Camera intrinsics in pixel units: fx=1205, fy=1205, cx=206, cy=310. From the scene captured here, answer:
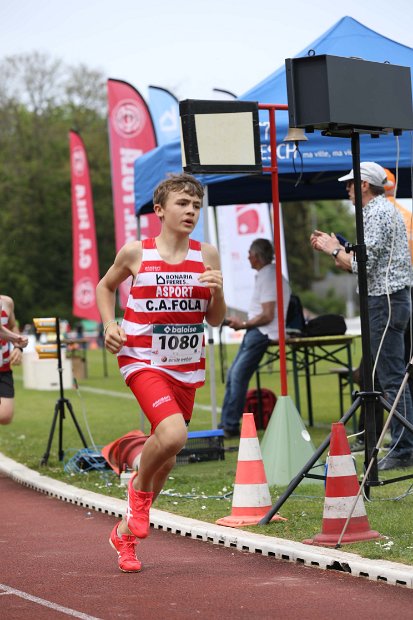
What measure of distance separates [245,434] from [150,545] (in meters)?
1.06

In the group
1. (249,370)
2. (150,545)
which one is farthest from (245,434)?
(249,370)

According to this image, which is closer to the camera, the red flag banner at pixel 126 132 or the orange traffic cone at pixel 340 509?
the orange traffic cone at pixel 340 509

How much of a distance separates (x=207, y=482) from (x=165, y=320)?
147 inches

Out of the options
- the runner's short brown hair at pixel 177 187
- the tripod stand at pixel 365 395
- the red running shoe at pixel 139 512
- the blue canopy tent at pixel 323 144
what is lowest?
the red running shoe at pixel 139 512

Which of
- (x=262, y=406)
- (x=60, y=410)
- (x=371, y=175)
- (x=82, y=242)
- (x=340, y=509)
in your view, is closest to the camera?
(x=340, y=509)

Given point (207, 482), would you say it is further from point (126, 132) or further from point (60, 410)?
point (126, 132)

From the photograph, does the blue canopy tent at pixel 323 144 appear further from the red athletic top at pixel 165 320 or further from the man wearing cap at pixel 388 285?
the red athletic top at pixel 165 320

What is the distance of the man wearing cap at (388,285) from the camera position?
392 inches

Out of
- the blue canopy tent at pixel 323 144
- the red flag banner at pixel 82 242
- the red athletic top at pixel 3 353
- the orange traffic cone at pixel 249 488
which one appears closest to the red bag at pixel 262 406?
the blue canopy tent at pixel 323 144

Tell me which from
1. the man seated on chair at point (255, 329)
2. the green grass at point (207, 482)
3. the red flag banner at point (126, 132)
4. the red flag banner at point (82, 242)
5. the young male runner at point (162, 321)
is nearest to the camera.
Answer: the young male runner at point (162, 321)

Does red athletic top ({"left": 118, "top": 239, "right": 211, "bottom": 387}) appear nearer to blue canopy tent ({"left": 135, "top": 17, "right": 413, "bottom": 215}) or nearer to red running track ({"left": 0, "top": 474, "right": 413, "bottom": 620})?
red running track ({"left": 0, "top": 474, "right": 413, "bottom": 620})

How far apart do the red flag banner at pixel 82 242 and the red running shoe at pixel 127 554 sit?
24.6m

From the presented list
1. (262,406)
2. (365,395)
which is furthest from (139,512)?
(262,406)

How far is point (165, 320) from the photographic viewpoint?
6.76 meters
